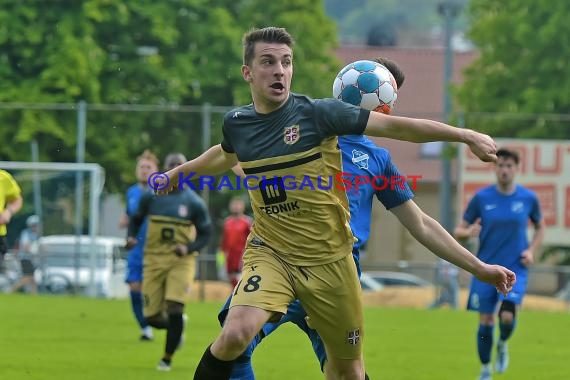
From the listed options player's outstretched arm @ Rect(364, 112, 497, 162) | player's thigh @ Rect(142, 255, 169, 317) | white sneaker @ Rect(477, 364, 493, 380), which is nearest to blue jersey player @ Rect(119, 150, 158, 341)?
player's thigh @ Rect(142, 255, 169, 317)

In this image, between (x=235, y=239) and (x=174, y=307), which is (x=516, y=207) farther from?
(x=235, y=239)

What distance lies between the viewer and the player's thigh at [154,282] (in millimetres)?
11742

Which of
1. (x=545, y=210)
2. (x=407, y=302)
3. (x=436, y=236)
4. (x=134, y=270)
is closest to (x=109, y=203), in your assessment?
(x=407, y=302)

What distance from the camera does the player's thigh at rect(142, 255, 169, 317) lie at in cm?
1174

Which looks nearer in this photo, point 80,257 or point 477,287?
point 477,287

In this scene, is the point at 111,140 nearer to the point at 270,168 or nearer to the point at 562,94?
the point at 562,94

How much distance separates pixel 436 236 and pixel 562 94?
20.9m

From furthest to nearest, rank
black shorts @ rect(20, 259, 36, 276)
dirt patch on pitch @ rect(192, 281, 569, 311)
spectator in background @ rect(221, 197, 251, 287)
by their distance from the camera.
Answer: dirt patch on pitch @ rect(192, 281, 569, 311), black shorts @ rect(20, 259, 36, 276), spectator in background @ rect(221, 197, 251, 287)

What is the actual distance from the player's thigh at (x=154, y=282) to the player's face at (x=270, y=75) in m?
5.80

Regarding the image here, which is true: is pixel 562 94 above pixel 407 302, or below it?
above

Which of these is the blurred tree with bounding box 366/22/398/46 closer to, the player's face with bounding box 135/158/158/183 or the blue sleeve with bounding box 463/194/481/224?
the player's face with bounding box 135/158/158/183

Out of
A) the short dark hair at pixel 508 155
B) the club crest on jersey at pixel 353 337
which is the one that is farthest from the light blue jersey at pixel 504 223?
the club crest on jersey at pixel 353 337

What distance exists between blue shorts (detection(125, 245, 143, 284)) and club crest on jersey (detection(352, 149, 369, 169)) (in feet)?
23.2

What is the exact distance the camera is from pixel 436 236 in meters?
6.58
